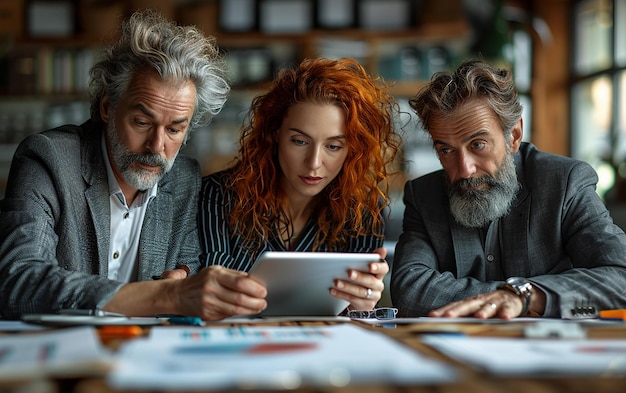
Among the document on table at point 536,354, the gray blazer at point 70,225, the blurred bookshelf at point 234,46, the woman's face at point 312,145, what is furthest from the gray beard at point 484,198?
the blurred bookshelf at point 234,46

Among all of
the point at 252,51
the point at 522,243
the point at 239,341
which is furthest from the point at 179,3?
the point at 239,341

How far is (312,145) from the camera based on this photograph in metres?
2.23

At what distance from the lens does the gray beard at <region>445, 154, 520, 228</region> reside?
2.11m

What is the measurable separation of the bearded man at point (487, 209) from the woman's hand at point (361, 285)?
315 millimetres

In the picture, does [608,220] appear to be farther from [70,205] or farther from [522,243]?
[70,205]

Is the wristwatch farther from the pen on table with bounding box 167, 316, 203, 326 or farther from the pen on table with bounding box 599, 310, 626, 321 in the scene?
the pen on table with bounding box 167, 316, 203, 326

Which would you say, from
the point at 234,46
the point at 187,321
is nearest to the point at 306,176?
the point at 187,321

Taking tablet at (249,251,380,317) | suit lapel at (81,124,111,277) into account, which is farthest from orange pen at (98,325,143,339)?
suit lapel at (81,124,111,277)

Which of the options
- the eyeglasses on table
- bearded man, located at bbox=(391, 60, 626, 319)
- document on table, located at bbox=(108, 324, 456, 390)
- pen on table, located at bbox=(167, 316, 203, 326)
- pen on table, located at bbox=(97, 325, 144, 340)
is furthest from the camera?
bearded man, located at bbox=(391, 60, 626, 319)

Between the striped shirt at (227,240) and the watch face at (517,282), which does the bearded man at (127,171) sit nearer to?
the striped shirt at (227,240)

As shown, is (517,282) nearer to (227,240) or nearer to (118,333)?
(227,240)

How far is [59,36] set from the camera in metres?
5.77

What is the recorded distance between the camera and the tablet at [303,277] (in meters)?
1.45

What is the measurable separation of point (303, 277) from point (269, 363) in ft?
2.26
